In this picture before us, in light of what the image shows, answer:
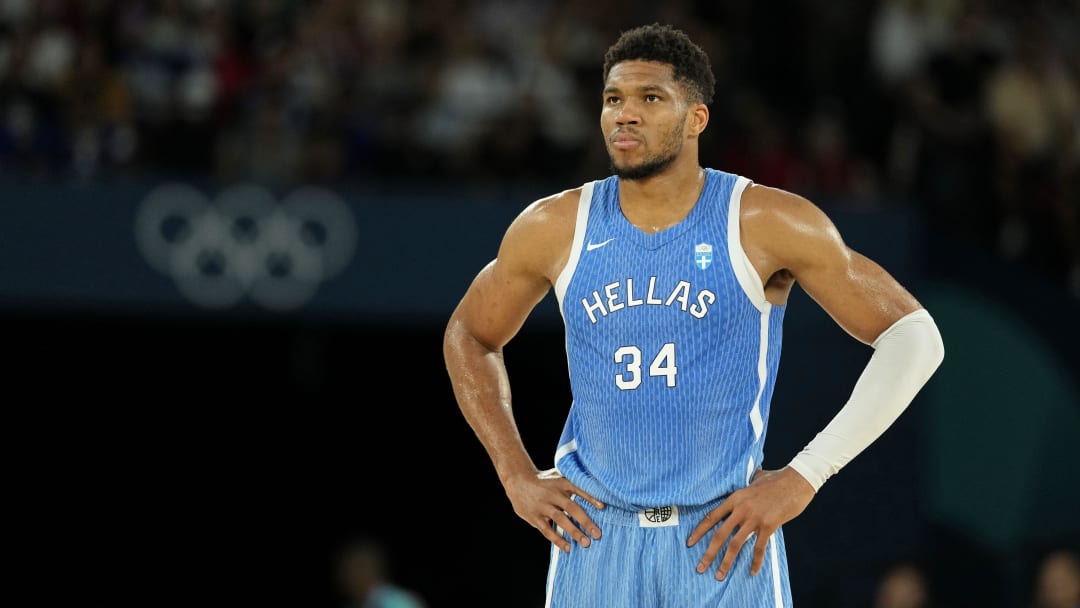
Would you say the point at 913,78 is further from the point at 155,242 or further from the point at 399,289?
the point at 155,242

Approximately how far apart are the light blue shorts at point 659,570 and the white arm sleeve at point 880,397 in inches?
11.6

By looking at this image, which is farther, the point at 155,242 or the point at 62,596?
the point at 62,596

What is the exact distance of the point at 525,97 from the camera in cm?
1215

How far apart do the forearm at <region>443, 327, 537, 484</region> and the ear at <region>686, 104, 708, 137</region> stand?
3.17ft

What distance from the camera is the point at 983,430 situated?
12.4 metres

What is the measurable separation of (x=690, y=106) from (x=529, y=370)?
903 cm

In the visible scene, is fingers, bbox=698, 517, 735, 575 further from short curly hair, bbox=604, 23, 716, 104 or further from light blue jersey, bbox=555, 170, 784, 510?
short curly hair, bbox=604, 23, 716, 104

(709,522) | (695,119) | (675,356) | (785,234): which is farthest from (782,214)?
(709,522)

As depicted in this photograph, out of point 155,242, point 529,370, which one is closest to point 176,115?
point 155,242

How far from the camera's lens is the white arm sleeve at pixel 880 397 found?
4738mm

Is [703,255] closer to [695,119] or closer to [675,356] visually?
[675,356]

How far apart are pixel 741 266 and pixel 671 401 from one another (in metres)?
0.45

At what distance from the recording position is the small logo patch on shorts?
484 centimetres

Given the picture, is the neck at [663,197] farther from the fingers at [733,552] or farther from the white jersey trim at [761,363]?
the fingers at [733,552]
